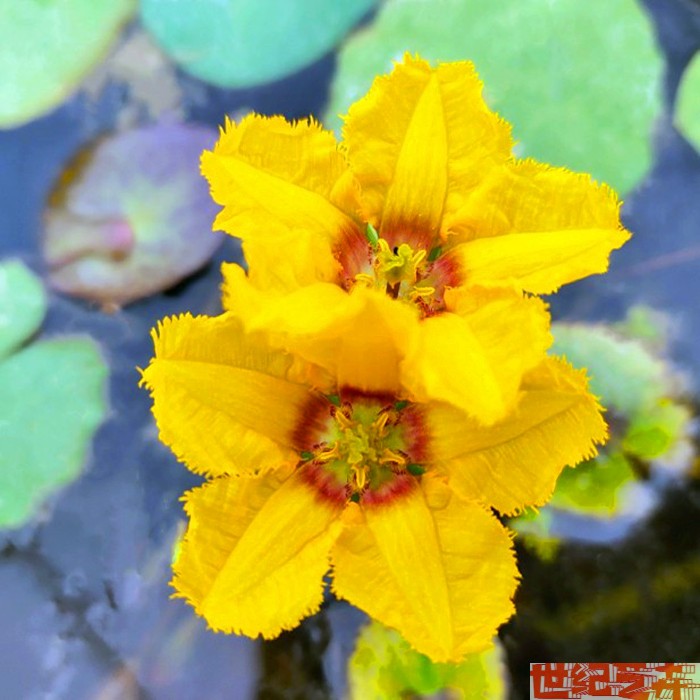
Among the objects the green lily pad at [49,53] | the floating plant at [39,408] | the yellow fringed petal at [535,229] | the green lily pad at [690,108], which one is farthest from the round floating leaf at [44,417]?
the green lily pad at [690,108]

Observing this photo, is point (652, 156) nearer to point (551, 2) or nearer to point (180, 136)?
point (551, 2)

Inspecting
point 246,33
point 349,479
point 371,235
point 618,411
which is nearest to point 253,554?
Answer: point 349,479

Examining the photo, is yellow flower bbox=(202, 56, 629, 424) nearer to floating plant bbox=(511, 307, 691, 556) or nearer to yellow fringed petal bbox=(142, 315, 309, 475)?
yellow fringed petal bbox=(142, 315, 309, 475)

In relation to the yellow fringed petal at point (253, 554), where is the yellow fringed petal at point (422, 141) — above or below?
above

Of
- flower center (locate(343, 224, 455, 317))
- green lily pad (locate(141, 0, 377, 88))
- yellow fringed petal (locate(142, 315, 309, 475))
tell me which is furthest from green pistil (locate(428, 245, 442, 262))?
green lily pad (locate(141, 0, 377, 88))

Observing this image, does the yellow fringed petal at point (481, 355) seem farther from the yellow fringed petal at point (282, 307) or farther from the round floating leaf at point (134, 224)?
the round floating leaf at point (134, 224)

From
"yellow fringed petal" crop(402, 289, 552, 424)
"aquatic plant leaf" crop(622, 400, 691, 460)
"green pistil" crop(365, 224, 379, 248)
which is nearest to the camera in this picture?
"yellow fringed petal" crop(402, 289, 552, 424)
